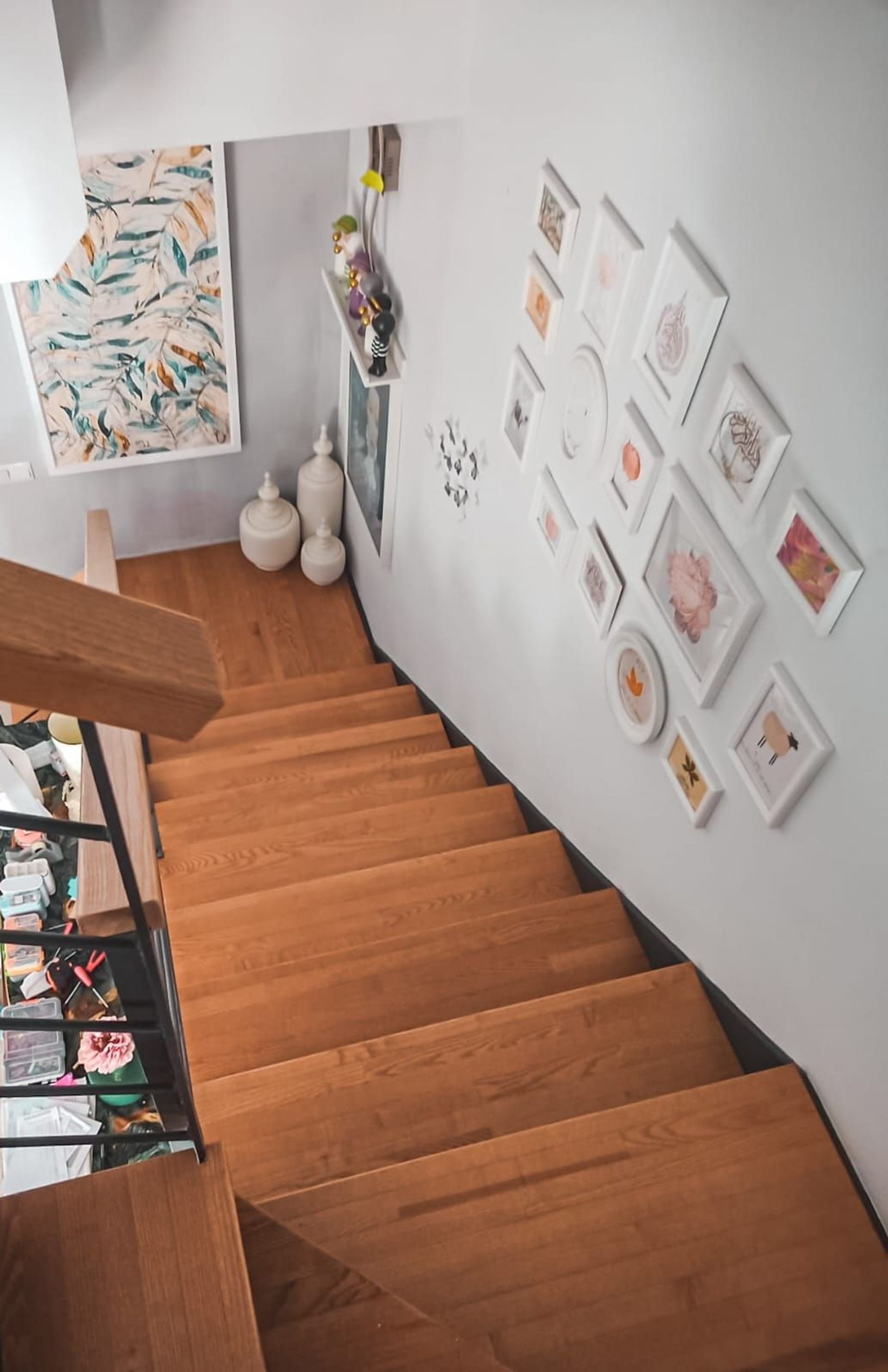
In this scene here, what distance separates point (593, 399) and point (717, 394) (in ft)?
1.58

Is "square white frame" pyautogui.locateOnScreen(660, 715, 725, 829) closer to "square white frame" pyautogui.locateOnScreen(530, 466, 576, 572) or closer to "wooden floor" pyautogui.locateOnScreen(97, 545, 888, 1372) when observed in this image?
"wooden floor" pyautogui.locateOnScreen(97, 545, 888, 1372)

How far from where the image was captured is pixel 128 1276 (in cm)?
119

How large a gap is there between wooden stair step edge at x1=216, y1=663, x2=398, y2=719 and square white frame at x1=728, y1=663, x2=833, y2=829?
8.27ft

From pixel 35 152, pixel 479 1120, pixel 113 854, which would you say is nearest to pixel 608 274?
pixel 35 152

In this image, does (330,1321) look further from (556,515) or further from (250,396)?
(250,396)

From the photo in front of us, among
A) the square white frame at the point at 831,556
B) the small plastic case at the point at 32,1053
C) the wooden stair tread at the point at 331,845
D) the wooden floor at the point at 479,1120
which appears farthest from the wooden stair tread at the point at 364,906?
the square white frame at the point at 831,556

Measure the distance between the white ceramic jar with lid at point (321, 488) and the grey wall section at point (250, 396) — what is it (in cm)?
17

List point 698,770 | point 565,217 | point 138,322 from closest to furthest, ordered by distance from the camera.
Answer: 1. point 698,770
2. point 565,217
3. point 138,322

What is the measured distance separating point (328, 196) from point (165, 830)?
2.49 m

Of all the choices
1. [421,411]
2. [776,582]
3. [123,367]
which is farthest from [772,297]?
[123,367]

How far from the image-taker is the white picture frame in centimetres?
203

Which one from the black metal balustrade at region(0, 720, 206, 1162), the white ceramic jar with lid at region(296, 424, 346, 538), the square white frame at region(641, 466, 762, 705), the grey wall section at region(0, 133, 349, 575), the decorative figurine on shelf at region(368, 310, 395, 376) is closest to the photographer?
the black metal balustrade at region(0, 720, 206, 1162)

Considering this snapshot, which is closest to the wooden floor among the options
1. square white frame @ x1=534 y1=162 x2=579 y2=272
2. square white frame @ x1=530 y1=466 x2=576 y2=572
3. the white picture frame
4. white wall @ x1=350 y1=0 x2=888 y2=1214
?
white wall @ x1=350 y1=0 x2=888 y2=1214

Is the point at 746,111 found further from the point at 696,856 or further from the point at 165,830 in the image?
the point at 165,830
